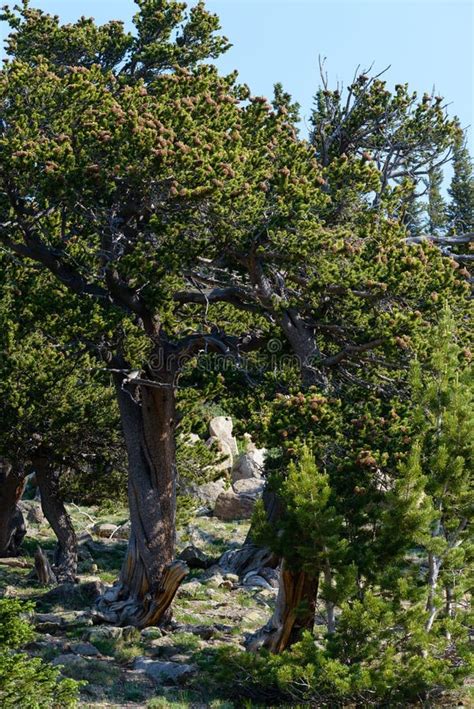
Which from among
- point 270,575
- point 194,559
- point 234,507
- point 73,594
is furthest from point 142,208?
point 234,507

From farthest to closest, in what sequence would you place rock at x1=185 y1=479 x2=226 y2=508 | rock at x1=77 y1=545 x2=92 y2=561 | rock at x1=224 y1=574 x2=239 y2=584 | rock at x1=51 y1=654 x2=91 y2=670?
rock at x1=185 y1=479 x2=226 y2=508 < rock at x1=77 y1=545 x2=92 y2=561 < rock at x1=224 y1=574 x2=239 y2=584 < rock at x1=51 y1=654 x2=91 y2=670

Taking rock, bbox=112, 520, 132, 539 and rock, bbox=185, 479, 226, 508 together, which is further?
rock, bbox=185, 479, 226, 508

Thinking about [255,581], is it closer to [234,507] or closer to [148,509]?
[148,509]

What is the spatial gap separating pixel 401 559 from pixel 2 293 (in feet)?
30.8

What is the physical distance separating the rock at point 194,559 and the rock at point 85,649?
8975mm

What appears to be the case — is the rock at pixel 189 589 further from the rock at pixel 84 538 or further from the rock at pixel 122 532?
the rock at pixel 122 532

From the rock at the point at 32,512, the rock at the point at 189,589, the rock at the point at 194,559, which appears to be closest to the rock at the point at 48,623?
the rock at the point at 189,589

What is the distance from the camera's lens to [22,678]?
333 inches

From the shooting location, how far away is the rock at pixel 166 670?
13797 mm

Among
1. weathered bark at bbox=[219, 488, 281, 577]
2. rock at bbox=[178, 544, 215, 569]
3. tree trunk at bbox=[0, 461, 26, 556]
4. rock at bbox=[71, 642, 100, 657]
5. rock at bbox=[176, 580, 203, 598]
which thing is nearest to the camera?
rock at bbox=[71, 642, 100, 657]

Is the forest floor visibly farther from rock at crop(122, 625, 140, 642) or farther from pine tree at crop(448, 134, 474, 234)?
pine tree at crop(448, 134, 474, 234)

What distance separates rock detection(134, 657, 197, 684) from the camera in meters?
13.8

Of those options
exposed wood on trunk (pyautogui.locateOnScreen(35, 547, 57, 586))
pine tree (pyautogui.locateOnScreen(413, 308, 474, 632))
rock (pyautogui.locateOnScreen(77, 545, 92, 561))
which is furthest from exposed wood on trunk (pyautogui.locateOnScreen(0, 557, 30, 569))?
pine tree (pyautogui.locateOnScreen(413, 308, 474, 632))

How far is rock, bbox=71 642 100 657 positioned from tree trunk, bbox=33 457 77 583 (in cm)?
632
